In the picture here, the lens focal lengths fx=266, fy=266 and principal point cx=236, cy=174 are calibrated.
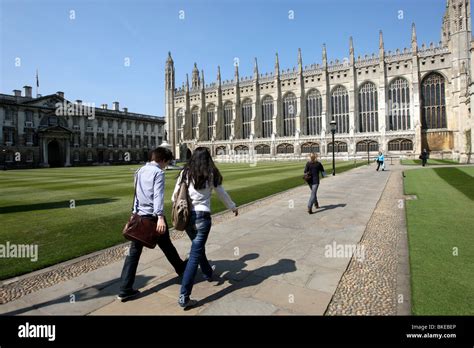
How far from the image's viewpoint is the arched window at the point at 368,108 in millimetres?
51156

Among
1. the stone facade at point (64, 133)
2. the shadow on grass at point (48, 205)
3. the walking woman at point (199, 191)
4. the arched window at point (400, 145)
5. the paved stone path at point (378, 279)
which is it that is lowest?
the paved stone path at point (378, 279)

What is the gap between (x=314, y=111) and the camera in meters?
57.7

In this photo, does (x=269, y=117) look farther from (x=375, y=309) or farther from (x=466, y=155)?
(x=375, y=309)

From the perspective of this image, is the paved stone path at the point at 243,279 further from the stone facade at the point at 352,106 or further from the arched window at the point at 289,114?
the arched window at the point at 289,114

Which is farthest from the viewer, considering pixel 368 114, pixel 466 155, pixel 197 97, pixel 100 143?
pixel 197 97

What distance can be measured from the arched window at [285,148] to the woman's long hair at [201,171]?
177 ft

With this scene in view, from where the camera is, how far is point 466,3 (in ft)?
134

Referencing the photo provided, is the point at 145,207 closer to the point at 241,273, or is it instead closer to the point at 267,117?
the point at 241,273

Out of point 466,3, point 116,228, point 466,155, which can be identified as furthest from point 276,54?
point 116,228

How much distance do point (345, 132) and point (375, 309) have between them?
182 ft

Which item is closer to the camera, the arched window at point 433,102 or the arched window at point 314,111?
the arched window at point 433,102

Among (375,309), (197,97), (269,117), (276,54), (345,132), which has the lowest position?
(375,309)

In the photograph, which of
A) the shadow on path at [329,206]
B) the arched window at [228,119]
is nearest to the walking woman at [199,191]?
the shadow on path at [329,206]

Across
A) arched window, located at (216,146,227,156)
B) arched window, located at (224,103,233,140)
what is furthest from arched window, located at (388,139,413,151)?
arched window, located at (224,103,233,140)
